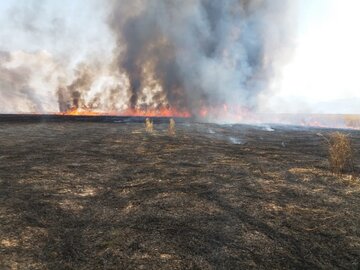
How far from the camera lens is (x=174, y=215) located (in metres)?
7.60

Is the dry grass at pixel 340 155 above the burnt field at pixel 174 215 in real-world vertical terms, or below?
above

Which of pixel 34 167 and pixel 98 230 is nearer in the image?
pixel 98 230

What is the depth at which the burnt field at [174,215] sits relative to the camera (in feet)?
18.6

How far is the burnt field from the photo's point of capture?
5.66 meters

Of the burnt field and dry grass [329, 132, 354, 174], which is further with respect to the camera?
dry grass [329, 132, 354, 174]

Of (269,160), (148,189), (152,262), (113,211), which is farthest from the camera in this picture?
(269,160)

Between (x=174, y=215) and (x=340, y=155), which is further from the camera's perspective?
(x=340, y=155)

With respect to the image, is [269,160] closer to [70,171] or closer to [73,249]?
[70,171]

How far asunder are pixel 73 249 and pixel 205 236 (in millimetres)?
2394

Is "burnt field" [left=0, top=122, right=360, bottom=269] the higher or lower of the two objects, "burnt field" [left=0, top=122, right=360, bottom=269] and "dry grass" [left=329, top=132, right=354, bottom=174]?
the lower

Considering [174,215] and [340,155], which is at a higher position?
[340,155]

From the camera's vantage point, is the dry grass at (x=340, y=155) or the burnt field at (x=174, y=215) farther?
the dry grass at (x=340, y=155)

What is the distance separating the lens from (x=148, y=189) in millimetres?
9641

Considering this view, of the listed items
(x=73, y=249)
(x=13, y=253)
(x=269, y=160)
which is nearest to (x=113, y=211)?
(x=73, y=249)
